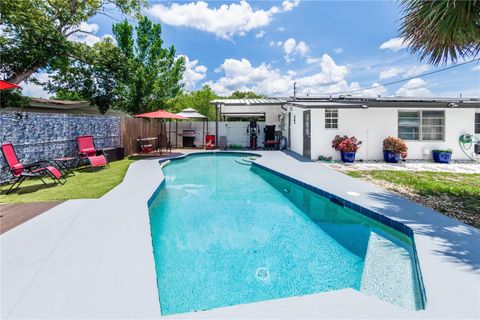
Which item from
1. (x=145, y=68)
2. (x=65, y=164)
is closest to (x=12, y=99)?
(x=65, y=164)

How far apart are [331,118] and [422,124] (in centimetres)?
430

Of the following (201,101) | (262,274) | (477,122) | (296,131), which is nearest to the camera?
(262,274)

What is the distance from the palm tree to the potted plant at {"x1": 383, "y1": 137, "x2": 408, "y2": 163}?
586cm

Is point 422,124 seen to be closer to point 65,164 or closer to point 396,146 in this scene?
point 396,146

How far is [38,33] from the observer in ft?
37.0

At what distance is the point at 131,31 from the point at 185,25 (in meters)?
3.79

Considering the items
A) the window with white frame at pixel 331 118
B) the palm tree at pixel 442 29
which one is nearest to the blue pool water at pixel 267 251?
the palm tree at pixel 442 29

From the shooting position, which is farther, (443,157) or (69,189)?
(443,157)

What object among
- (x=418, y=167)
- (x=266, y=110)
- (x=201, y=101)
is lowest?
(x=418, y=167)

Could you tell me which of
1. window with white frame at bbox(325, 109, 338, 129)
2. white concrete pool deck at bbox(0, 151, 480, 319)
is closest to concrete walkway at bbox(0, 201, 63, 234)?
white concrete pool deck at bbox(0, 151, 480, 319)

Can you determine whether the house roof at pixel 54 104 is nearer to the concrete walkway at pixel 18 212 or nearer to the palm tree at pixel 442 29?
the concrete walkway at pixel 18 212

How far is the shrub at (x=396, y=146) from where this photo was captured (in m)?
10.7

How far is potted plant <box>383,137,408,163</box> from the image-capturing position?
1072 centimetres

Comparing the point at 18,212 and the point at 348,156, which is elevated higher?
the point at 348,156
